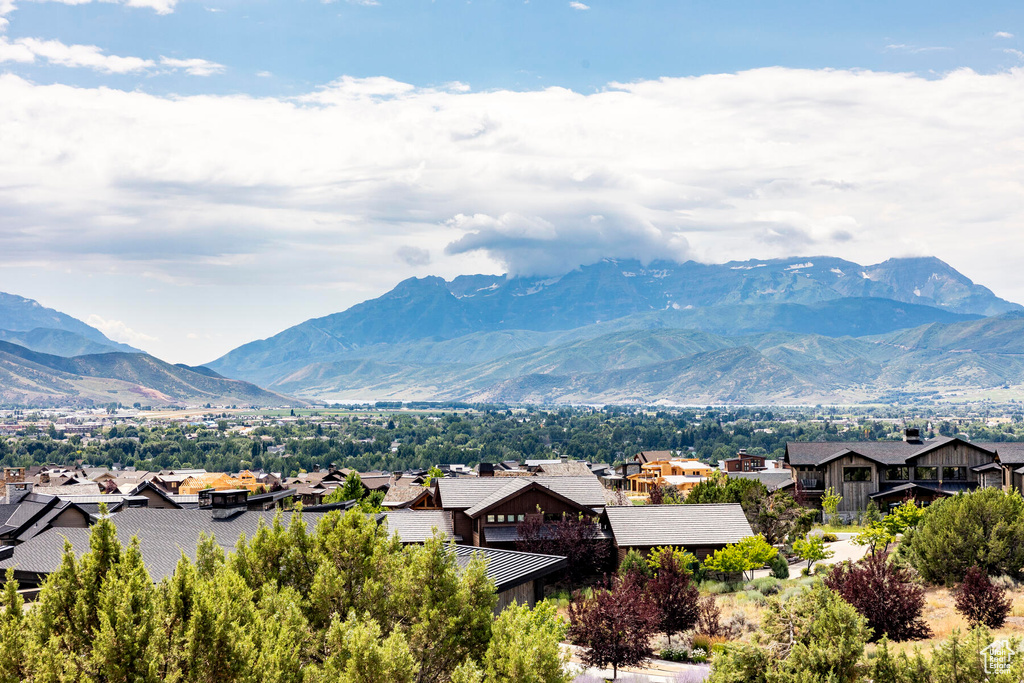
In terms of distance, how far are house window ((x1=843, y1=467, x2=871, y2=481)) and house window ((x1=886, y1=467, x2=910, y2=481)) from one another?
148cm

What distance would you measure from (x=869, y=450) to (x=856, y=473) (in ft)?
9.30

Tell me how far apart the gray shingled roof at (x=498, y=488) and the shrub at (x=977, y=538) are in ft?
52.3

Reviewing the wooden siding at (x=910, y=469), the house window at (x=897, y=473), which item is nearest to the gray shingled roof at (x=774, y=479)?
the wooden siding at (x=910, y=469)

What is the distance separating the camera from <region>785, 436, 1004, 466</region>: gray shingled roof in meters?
74.0

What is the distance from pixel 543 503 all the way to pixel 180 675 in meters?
34.3

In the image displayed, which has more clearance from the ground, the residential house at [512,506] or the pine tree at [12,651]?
the pine tree at [12,651]

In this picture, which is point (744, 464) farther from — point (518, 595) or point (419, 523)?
point (518, 595)

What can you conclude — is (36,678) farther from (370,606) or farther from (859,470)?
(859,470)

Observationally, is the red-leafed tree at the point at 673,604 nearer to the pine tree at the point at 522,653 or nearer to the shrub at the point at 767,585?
the shrub at the point at 767,585

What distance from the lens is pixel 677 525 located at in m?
47.2

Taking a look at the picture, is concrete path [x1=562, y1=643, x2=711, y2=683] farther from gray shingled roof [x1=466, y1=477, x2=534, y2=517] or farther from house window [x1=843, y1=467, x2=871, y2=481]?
house window [x1=843, y1=467, x2=871, y2=481]

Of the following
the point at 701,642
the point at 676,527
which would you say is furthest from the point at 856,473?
the point at 701,642

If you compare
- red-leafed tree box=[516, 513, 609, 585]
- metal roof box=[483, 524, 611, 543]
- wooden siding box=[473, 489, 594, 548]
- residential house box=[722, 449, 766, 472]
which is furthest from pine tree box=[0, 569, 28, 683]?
residential house box=[722, 449, 766, 472]

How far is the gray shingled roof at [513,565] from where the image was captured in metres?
29.6
